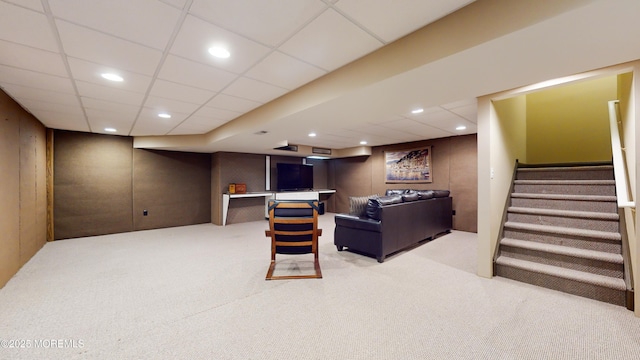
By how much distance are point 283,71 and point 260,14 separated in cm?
85

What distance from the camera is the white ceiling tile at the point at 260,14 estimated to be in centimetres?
154

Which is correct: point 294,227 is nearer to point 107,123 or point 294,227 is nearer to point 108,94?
point 108,94

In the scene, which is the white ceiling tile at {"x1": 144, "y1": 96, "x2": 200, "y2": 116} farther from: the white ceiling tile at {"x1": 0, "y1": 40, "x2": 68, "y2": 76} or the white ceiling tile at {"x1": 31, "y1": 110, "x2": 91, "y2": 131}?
the white ceiling tile at {"x1": 31, "y1": 110, "x2": 91, "y2": 131}

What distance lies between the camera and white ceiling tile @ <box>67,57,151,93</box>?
7.62 ft

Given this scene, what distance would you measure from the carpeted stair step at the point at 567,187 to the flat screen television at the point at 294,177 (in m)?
5.90

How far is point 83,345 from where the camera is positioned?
190 centimetres

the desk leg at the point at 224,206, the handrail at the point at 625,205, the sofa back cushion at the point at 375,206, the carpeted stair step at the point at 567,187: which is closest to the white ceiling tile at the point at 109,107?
the desk leg at the point at 224,206

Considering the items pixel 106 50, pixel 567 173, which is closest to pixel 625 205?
pixel 567 173

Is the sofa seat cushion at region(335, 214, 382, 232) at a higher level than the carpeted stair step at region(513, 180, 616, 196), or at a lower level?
lower

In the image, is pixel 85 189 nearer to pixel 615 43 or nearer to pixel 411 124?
pixel 411 124

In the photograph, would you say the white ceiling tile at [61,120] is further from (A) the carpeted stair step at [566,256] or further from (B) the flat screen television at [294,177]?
(A) the carpeted stair step at [566,256]

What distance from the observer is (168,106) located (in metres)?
3.60

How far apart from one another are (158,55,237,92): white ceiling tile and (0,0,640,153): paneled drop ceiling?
14 millimetres

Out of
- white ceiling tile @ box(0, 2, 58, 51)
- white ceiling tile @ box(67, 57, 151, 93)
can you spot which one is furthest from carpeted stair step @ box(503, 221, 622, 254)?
white ceiling tile @ box(0, 2, 58, 51)
